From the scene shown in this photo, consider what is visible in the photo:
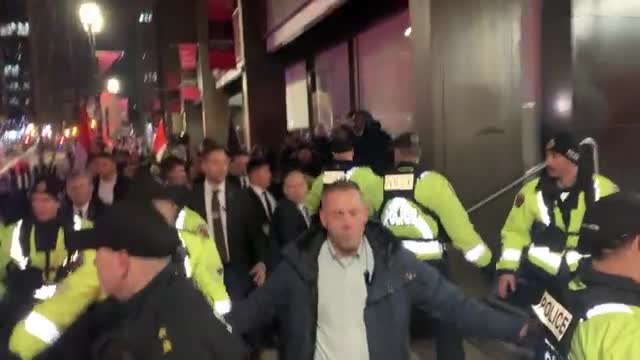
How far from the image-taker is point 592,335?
256 cm

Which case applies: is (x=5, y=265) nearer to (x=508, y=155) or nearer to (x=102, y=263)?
(x=102, y=263)

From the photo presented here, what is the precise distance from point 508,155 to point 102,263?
6.99 metres

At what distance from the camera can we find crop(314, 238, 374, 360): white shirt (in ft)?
12.2

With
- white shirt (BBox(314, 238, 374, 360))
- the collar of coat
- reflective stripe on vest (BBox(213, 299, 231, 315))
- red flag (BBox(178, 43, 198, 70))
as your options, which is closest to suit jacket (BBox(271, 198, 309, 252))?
reflective stripe on vest (BBox(213, 299, 231, 315))

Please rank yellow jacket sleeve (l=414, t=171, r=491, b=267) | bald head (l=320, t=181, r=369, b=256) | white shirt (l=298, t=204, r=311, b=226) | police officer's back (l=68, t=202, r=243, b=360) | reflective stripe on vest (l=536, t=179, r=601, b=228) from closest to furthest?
police officer's back (l=68, t=202, r=243, b=360) → bald head (l=320, t=181, r=369, b=256) → reflective stripe on vest (l=536, t=179, r=601, b=228) → yellow jacket sleeve (l=414, t=171, r=491, b=267) → white shirt (l=298, t=204, r=311, b=226)

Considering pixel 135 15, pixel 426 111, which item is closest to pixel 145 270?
pixel 426 111

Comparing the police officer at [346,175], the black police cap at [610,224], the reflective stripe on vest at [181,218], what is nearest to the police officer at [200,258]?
the reflective stripe on vest at [181,218]

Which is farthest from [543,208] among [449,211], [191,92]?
[191,92]

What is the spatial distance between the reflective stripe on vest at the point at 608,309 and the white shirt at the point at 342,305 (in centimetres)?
130

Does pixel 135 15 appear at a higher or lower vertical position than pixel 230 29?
higher

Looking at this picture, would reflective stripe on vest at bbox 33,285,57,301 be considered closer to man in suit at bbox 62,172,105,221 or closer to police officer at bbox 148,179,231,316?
police officer at bbox 148,179,231,316

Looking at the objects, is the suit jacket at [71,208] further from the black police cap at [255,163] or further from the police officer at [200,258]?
the black police cap at [255,163]

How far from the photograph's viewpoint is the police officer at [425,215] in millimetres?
5762

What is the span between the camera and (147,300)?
104 inches
